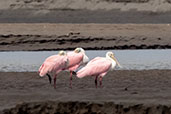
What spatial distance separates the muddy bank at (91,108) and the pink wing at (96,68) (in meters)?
3.11

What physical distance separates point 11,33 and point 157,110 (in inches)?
766

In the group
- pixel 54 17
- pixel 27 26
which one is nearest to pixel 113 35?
pixel 27 26

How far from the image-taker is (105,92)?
36.2 ft

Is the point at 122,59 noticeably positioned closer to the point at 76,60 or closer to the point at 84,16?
the point at 76,60

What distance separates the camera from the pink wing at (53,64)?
12422 mm

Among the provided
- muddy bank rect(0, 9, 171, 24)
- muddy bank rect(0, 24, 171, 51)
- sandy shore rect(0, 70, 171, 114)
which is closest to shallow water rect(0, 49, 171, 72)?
muddy bank rect(0, 24, 171, 51)

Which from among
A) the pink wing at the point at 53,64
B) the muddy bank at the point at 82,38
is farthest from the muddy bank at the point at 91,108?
the muddy bank at the point at 82,38

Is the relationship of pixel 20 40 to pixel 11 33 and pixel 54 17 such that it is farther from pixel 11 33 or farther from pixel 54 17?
pixel 54 17

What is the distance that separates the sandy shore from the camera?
9.07 m

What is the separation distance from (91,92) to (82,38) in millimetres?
14986

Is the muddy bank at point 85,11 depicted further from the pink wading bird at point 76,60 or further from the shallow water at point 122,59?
the pink wading bird at point 76,60

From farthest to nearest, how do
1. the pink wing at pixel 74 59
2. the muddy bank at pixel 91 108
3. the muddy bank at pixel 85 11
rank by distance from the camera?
the muddy bank at pixel 85 11
the pink wing at pixel 74 59
the muddy bank at pixel 91 108

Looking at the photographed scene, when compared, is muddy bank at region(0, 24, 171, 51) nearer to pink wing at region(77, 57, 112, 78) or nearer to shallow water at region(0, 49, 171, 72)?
shallow water at region(0, 49, 171, 72)

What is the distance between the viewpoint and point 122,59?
20078mm
